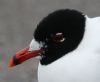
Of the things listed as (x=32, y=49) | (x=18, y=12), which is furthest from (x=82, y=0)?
(x=32, y=49)

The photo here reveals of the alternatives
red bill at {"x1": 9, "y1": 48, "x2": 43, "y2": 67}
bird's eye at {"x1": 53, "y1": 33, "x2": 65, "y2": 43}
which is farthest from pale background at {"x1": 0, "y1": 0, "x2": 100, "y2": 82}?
bird's eye at {"x1": 53, "y1": 33, "x2": 65, "y2": 43}

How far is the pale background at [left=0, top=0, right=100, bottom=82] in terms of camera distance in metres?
6.00

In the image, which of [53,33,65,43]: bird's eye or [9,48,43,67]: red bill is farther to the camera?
[9,48,43,67]: red bill

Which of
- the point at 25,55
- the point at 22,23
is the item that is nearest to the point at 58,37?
the point at 25,55

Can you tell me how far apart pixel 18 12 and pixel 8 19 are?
0.56 ft

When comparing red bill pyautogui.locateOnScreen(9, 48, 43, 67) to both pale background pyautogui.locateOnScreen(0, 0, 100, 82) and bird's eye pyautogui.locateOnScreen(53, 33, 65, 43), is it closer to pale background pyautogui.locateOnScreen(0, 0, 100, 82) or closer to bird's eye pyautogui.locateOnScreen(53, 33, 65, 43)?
bird's eye pyautogui.locateOnScreen(53, 33, 65, 43)

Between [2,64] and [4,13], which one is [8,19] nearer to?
[4,13]

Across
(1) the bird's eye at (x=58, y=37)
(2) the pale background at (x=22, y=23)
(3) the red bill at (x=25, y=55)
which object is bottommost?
(2) the pale background at (x=22, y=23)

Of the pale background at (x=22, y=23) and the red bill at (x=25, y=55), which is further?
the pale background at (x=22, y=23)

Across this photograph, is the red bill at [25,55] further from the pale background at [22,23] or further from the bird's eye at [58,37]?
the pale background at [22,23]

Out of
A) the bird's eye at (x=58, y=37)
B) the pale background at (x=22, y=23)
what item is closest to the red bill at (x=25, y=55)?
the bird's eye at (x=58, y=37)

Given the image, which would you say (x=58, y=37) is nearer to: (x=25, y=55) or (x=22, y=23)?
(x=25, y=55)

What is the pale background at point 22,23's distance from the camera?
19.7ft

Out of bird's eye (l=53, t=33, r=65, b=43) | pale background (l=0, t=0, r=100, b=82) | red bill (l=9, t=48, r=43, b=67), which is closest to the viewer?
bird's eye (l=53, t=33, r=65, b=43)
